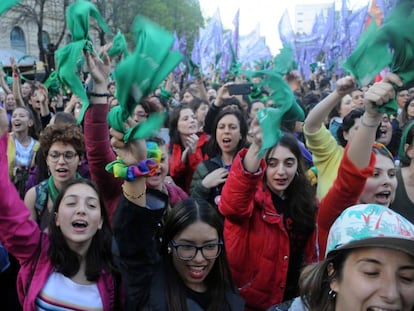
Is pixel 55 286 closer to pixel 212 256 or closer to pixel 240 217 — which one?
pixel 212 256

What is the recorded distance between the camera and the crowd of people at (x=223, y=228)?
60.8 inches

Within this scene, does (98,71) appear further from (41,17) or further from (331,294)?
(41,17)

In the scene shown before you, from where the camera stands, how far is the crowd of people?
1.54 m

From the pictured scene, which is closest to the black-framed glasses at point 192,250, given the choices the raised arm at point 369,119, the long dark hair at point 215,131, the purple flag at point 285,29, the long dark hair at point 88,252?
the long dark hair at point 88,252

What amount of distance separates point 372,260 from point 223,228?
0.93 meters

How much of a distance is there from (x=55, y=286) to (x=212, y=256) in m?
0.72

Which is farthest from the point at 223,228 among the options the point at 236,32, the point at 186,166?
the point at 236,32

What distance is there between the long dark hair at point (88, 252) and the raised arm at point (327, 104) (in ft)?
3.90

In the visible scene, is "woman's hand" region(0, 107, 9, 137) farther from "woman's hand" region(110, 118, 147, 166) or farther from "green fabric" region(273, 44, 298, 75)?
"green fabric" region(273, 44, 298, 75)

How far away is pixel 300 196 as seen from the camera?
2.55 metres

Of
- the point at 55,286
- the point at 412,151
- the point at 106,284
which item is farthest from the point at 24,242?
the point at 412,151

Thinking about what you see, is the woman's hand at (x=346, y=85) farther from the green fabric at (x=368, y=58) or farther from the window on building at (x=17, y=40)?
the window on building at (x=17, y=40)

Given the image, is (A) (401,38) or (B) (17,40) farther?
(B) (17,40)

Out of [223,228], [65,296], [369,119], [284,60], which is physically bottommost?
[65,296]
